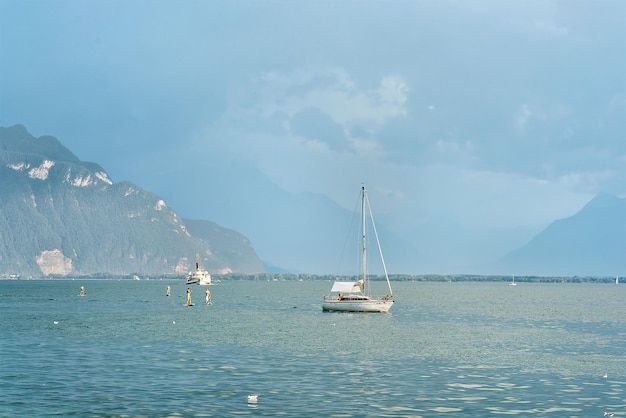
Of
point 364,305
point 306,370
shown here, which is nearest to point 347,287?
point 364,305

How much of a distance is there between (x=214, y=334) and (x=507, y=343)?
32.0 m

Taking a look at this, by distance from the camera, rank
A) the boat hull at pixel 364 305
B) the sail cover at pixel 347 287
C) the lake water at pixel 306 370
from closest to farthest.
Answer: the lake water at pixel 306 370, the boat hull at pixel 364 305, the sail cover at pixel 347 287

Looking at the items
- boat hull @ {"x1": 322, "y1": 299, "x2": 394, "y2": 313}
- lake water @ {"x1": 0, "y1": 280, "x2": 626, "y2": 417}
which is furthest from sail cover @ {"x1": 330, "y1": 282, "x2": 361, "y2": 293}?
lake water @ {"x1": 0, "y1": 280, "x2": 626, "y2": 417}

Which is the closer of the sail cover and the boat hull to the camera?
the boat hull

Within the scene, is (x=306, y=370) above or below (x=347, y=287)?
below

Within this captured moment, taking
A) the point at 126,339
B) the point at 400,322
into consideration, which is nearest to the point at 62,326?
the point at 126,339

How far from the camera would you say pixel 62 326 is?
3858 inches

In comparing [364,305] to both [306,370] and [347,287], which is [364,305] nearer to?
[347,287]

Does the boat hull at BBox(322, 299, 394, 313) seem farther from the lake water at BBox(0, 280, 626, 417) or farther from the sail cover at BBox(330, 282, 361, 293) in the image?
the lake water at BBox(0, 280, 626, 417)

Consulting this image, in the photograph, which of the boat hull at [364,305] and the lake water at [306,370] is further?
the boat hull at [364,305]

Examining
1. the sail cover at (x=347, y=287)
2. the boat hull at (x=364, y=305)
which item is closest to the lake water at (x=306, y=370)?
the boat hull at (x=364, y=305)

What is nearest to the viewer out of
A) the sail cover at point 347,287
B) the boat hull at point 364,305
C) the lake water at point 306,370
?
the lake water at point 306,370

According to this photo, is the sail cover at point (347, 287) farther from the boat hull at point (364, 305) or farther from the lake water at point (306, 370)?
the lake water at point (306, 370)

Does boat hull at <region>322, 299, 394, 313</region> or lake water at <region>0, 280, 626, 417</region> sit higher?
boat hull at <region>322, 299, 394, 313</region>
